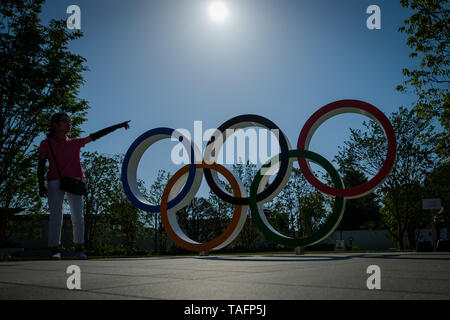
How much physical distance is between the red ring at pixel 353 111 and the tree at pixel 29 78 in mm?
A: 10194

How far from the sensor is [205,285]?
3803 mm

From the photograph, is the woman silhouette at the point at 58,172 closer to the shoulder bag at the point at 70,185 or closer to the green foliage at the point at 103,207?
the shoulder bag at the point at 70,185

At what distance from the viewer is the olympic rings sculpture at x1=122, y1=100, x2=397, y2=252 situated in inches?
470

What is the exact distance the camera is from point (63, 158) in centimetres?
877

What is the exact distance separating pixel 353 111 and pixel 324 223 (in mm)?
4001

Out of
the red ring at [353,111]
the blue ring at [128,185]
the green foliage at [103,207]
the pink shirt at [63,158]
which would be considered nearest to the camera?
the pink shirt at [63,158]

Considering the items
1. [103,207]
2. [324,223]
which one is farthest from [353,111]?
[103,207]

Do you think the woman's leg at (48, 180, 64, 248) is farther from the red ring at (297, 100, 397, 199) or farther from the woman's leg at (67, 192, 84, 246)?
the red ring at (297, 100, 397, 199)

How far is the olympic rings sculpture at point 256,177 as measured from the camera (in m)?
11.9

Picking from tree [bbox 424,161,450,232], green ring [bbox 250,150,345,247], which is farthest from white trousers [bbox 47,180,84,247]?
tree [bbox 424,161,450,232]

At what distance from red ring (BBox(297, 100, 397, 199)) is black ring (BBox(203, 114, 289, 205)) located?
553 mm

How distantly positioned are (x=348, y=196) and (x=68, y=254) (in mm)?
25336

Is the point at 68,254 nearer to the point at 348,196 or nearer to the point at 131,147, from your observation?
the point at 131,147

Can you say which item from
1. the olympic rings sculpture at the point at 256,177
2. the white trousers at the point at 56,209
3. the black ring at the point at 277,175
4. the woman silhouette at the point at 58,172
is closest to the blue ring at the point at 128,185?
the olympic rings sculpture at the point at 256,177
